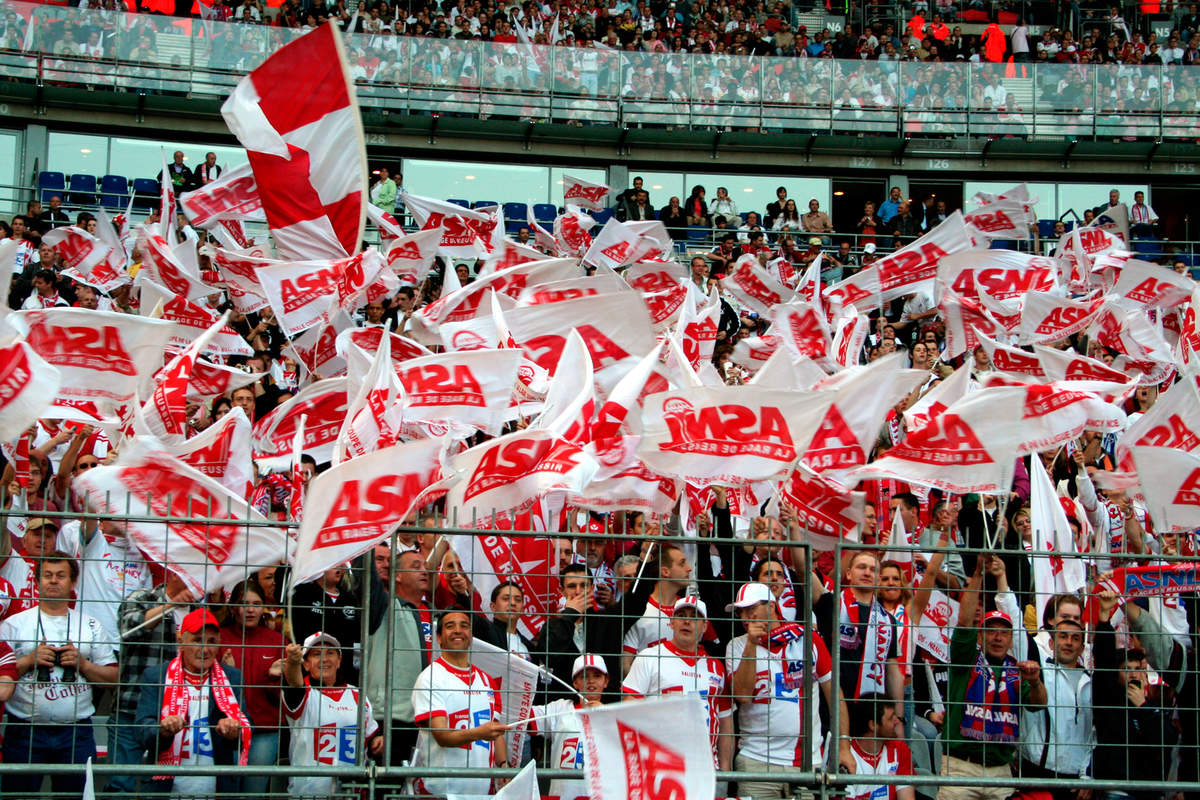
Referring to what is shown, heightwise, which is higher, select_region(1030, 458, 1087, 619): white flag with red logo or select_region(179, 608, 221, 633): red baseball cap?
select_region(1030, 458, 1087, 619): white flag with red logo

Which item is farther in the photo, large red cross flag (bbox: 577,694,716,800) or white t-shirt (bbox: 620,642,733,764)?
white t-shirt (bbox: 620,642,733,764)

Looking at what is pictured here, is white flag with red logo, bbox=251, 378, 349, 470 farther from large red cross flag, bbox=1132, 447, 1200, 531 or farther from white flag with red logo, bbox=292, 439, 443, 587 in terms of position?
large red cross flag, bbox=1132, 447, 1200, 531

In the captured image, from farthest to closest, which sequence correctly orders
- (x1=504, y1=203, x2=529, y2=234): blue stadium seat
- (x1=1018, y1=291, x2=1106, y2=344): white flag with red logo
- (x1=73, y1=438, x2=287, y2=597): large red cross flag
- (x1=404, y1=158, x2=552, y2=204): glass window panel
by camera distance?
(x1=404, y1=158, x2=552, y2=204): glass window panel < (x1=504, y1=203, x2=529, y2=234): blue stadium seat < (x1=1018, y1=291, x2=1106, y2=344): white flag with red logo < (x1=73, y1=438, x2=287, y2=597): large red cross flag

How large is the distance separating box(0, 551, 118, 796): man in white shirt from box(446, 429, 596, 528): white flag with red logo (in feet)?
5.80

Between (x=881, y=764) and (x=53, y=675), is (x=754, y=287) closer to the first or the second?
(x=881, y=764)

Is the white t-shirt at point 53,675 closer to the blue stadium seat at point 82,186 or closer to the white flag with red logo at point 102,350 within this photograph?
the white flag with red logo at point 102,350

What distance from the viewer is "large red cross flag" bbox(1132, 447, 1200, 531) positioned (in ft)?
24.4

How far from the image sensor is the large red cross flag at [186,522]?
20.4ft

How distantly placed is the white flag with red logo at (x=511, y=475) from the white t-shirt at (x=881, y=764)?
6.36 ft

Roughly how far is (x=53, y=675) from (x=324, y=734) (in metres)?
1.31

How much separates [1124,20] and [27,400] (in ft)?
104

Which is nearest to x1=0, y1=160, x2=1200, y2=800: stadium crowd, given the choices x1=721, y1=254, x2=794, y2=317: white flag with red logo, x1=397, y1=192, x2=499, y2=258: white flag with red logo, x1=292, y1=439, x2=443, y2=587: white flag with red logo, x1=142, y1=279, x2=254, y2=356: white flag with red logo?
x1=292, y1=439, x2=443, y2=587: white flag with red logo

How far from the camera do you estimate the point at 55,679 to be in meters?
7.28

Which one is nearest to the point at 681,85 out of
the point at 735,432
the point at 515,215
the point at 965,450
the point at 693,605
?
the point at 515,215
